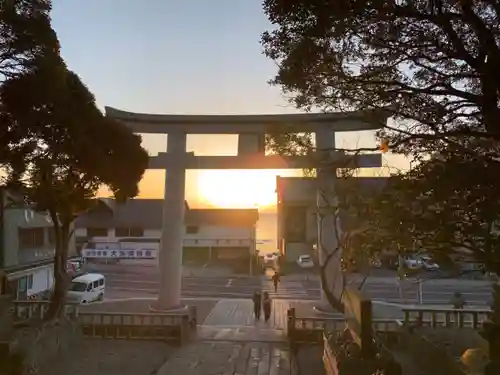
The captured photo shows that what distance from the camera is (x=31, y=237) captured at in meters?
14.8

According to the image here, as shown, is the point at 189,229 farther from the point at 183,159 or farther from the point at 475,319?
the point at 475,319

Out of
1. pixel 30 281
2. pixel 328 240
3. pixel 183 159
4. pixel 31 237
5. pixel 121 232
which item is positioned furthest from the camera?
pixel 121 232

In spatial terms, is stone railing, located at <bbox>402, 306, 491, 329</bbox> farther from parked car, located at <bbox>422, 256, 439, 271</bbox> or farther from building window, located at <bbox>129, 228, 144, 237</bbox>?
building window, located at <bbox>129, 228, 144, 237</bbox>

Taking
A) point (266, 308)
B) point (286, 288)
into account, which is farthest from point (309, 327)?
point (286, 288)

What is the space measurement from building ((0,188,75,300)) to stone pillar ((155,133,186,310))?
3145 mm

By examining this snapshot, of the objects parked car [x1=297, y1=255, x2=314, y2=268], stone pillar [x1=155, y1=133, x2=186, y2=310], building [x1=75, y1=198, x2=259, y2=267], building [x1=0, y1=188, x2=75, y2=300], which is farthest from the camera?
building [x1=75, y1=198, x2=259, y2=267]

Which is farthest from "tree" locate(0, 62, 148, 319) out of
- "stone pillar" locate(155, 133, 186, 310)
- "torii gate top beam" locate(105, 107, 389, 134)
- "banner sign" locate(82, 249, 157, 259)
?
"banner sign" locate(82, 249, 157, 259)

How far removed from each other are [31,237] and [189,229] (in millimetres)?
13550

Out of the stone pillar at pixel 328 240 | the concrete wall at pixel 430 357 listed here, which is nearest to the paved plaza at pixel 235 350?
the stone pillar at pixel 328 240

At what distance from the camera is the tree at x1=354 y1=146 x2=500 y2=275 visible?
3.95 meters

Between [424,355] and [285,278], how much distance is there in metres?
16.8

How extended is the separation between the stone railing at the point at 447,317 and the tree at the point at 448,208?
204 inches

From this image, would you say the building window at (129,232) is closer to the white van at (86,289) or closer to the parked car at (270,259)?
the parked car at (270,259)

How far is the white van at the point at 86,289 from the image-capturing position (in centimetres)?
1579
